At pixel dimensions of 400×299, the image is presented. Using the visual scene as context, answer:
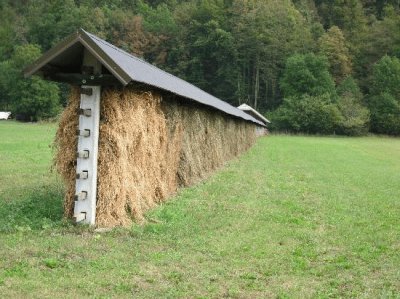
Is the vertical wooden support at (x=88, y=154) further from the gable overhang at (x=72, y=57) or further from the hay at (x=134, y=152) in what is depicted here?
the gable overhang at (x=72, y=57)

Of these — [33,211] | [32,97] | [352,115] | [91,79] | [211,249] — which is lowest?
[211,249]

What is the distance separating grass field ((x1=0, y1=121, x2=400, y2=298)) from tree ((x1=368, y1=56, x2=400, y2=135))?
56213 mm

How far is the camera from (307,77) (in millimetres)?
75688

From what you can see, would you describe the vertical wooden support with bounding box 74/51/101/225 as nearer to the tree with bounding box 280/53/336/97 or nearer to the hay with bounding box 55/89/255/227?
the hay with bounding box 55/89/255/227

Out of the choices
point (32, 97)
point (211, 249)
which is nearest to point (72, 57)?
point (211, 249)

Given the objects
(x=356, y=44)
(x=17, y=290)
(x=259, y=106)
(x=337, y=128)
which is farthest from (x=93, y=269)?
(x=356, y=44)

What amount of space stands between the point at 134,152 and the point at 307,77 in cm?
6857

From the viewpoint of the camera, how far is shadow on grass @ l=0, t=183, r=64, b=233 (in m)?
8.28

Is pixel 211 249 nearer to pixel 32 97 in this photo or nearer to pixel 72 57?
pixel 72 57

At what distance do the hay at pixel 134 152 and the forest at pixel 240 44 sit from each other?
194ft

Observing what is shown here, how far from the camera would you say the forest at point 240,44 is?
248 ft

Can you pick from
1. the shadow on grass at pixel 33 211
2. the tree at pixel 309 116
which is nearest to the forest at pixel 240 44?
the tree at pixel 309 116

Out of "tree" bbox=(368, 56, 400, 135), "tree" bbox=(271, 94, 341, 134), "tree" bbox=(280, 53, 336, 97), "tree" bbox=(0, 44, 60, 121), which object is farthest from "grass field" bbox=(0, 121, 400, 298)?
"tree" bbox=(280, 53, 336, 97)

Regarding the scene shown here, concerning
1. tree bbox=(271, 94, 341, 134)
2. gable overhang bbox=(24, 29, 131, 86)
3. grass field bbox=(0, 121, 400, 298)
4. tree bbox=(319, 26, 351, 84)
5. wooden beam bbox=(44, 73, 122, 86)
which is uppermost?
tree bbox=(319, 26, 351, 84)
